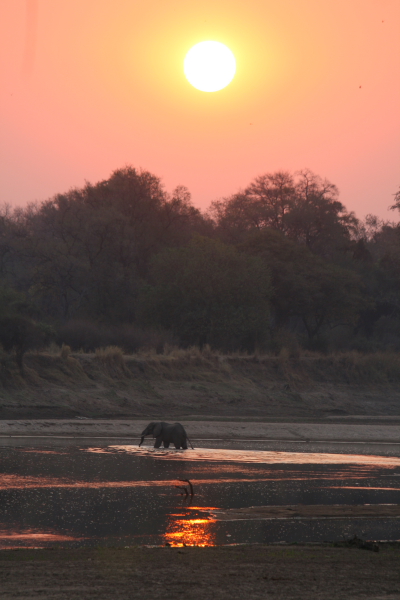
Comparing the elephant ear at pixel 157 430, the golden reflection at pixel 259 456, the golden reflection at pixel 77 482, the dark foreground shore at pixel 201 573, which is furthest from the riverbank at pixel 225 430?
the dark foreground shore at pixel 201 573

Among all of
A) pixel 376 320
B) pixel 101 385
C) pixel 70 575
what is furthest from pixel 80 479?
pixel 376 320

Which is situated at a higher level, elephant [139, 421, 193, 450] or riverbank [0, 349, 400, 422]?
riverbank [0, 349, 400, 422]

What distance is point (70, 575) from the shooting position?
306 inches

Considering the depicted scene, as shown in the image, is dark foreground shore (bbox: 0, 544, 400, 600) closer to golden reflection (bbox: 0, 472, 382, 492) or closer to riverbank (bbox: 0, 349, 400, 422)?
golden reflection (bbox: 0, 472, 382, 492)

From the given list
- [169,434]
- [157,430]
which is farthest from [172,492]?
[157,430]

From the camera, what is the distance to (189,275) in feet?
166

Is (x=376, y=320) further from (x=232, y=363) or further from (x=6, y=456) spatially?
(x=6, y=456)

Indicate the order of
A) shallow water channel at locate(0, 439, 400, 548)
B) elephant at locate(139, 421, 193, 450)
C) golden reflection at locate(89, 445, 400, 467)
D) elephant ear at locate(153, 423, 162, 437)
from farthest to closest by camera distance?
elephant ear at locate(153, 423, 162, 437)
elephant at locate(139, 421, 193, 450)
golden reflection at locate(89, 445, 400, 467)
shallow water channel at locate(0, 439, 400, 548)

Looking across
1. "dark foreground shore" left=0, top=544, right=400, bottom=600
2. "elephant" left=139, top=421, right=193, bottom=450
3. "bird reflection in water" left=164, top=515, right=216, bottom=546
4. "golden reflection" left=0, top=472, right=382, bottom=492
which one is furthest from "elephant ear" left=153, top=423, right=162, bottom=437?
"dark foreground shore" left=0, top=544, right=400, bottom=600

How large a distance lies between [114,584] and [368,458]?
1557cm

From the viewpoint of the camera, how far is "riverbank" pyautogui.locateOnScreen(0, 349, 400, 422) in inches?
1233

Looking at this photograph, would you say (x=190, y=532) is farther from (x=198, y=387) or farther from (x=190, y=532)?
(x=198, y=387)

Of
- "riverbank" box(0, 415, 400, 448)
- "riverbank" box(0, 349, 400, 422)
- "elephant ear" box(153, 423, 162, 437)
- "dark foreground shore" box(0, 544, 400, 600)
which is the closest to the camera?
"dark foreground shore" box(0, 544, 400, 600)

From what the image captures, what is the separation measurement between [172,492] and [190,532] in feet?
10.6
